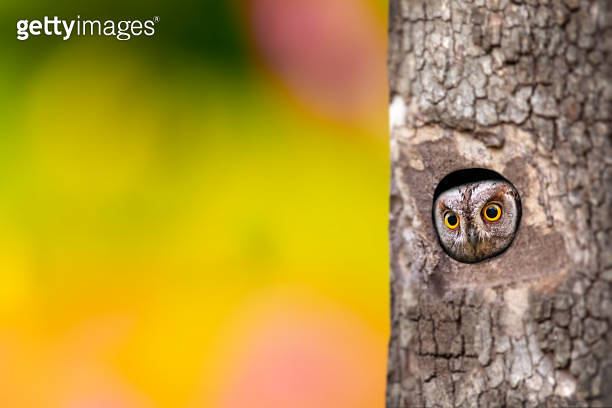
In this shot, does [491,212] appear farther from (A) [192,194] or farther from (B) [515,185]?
(A) [192,194]

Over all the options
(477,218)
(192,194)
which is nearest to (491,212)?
(477,218)

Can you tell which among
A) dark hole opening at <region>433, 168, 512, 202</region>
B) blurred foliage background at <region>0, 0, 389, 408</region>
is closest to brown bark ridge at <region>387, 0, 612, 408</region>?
dark hole opening at <region>433, 168, 512, 202</region>

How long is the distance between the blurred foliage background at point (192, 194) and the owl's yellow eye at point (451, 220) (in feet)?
2.87

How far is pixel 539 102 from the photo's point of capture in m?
1.66

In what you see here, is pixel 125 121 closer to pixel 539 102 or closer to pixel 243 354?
pixel 243 354

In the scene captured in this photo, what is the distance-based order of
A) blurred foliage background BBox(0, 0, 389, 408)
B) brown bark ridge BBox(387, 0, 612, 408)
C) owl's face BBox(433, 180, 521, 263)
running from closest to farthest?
brown bark ridge BBox(387, 0, 612, 408), owl's face BBox(433, 180, 521, 263), blurred foliage background BBox(0, 0, 389, 408)

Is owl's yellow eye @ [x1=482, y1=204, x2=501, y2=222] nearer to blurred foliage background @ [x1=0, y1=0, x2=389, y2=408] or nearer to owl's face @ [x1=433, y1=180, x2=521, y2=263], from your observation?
owl's face @ [x1=433, y1=180, x2=521, y2=263]

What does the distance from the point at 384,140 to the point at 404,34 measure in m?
0.90

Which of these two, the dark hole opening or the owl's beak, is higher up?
the dark hole opening

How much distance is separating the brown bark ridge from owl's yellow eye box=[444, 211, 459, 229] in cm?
5

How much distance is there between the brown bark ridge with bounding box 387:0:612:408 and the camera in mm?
1624

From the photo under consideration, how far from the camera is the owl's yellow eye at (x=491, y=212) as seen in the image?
1.77 m

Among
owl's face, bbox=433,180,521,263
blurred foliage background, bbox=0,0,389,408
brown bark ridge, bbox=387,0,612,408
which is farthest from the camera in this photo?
blurred foliage background, bbox=0,0,389,408

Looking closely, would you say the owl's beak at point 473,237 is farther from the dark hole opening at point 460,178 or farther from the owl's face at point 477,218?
the dark hole opening at point 460,178
